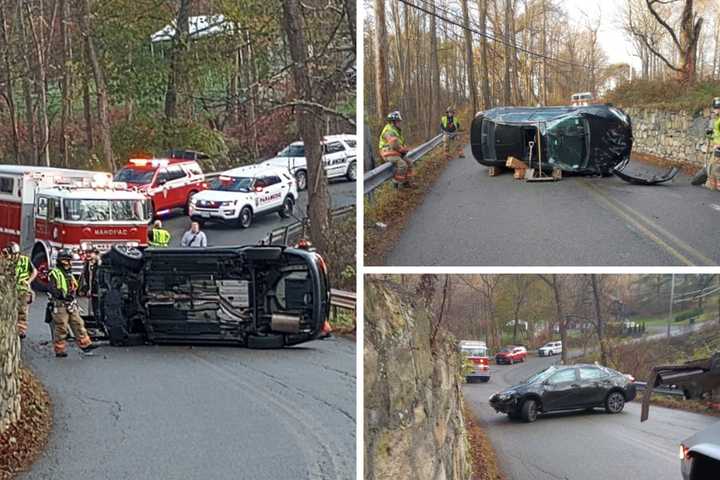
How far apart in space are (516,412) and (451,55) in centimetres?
222

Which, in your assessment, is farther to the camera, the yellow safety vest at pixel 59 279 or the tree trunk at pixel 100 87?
the tree trunk at pixel 100 87

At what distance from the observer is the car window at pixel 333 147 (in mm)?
10719

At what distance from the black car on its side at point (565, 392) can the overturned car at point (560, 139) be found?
4.01 feet

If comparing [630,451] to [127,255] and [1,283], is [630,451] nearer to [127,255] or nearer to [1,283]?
[1,283]

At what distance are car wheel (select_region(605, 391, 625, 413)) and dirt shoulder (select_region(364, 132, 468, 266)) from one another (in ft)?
5.55

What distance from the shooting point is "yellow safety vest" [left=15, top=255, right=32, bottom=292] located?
9.63 metres

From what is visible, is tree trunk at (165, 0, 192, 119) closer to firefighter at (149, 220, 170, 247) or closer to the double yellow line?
firefighter at (149, 220, 170, 247)

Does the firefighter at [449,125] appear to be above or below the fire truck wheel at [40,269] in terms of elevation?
above

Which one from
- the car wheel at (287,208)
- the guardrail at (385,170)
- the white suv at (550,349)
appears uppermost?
the guardrail at (385,170)

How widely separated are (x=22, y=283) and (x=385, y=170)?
644 cm

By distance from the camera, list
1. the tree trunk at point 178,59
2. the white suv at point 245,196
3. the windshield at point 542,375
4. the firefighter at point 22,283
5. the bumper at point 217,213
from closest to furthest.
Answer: the windshield at point 542,375
the firefighter at point 22,283
the bumper at point 217,213
the white suv at point 245,196
the tree trunk at point 178,59

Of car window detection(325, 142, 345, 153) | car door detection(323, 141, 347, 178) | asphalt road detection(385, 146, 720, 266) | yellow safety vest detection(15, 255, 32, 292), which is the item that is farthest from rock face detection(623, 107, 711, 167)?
yellow safety vest detection(15, 255, 32, 292)

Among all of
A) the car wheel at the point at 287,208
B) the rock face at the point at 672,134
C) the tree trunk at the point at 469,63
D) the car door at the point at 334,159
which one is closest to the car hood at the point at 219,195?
the car wheel at the point at 287,208

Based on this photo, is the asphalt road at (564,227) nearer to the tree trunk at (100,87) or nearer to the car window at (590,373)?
the car window at (590,373)
